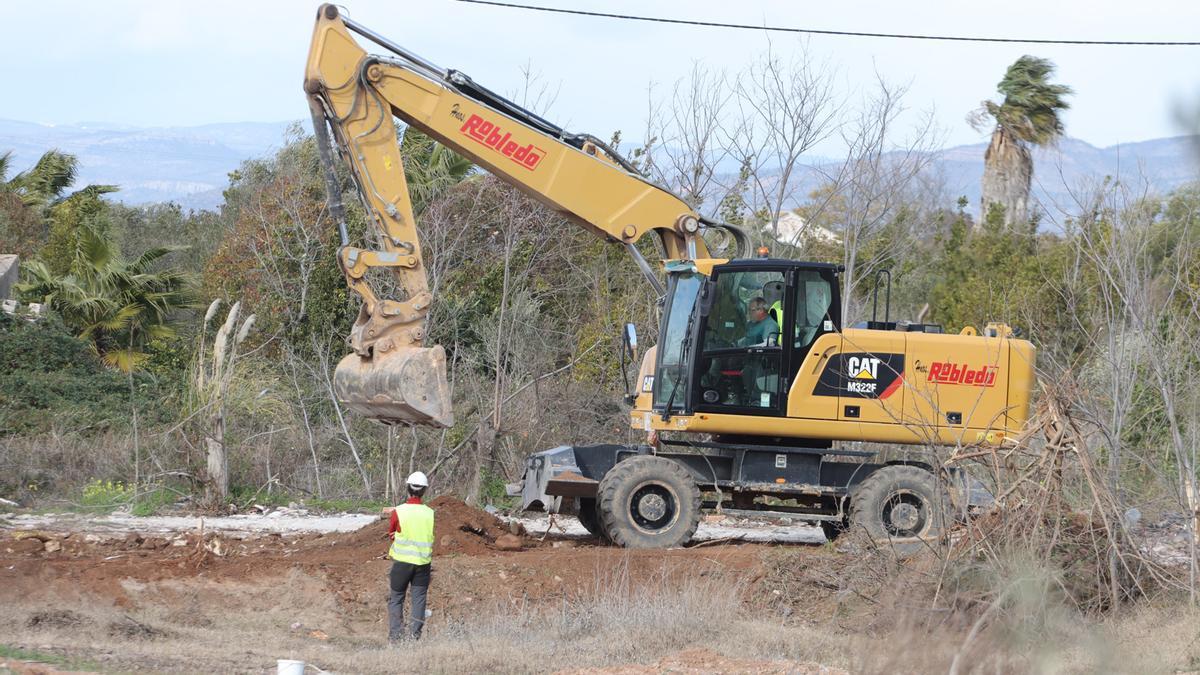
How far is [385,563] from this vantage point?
12.5 meters

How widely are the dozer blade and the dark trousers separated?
1987 mm

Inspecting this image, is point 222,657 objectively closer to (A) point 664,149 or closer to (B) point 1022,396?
(B) point 1022,396

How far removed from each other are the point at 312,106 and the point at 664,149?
427 inches

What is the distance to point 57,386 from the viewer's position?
2148 centimetres

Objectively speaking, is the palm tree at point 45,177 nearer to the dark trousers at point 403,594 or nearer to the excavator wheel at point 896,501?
the excavator wheel at point 896,501

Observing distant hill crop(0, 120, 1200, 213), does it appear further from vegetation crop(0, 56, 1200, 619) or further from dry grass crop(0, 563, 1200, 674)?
dry grass crop(0, 563, 1200, 674)

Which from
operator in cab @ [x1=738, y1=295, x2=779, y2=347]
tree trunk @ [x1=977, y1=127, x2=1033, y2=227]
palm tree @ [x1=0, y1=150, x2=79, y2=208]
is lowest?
operator in cab @ [x1=738, y1=295, x2=779, y2=347]

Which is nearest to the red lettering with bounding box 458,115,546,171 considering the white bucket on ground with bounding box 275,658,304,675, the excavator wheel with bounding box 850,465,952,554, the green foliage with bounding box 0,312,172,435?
the excavator wheel with bounding box 850,465,952,554

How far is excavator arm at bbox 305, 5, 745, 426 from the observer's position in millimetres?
12109

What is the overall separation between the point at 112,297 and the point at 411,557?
652 inches

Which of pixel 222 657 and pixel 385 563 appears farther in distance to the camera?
pixel 385 563

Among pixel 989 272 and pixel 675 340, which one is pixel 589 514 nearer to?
pixel 675 340

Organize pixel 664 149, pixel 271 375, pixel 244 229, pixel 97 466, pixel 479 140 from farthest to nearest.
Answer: pixel 244 229 < pixel 664 149 < pixel 271 375 < pixel 97 466 < pixel 479 140

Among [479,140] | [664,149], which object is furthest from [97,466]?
[664,149]
